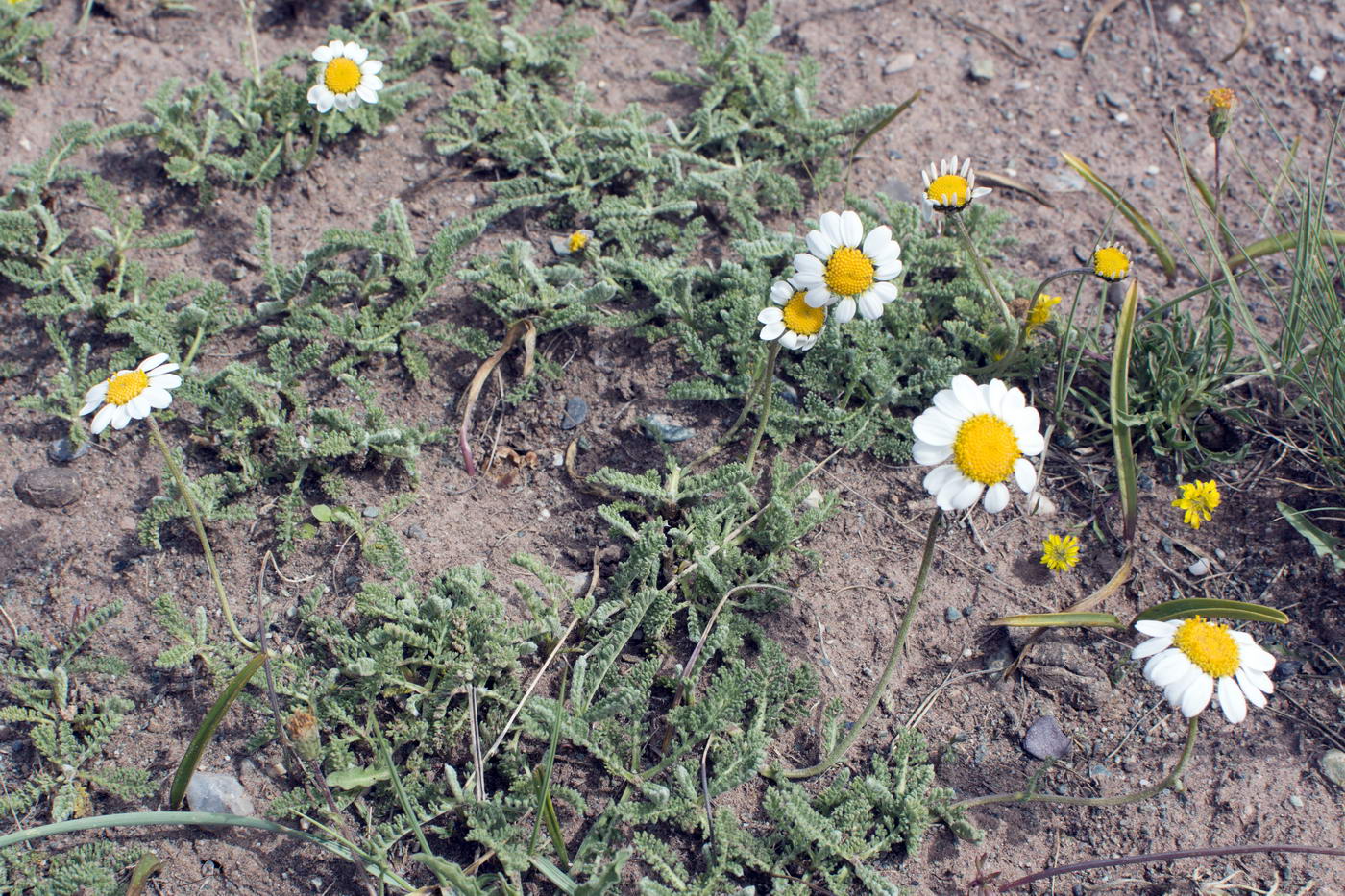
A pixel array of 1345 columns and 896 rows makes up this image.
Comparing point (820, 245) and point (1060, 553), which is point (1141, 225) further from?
point (820, 245)

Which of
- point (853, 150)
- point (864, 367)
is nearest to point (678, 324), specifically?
point (864, 367)

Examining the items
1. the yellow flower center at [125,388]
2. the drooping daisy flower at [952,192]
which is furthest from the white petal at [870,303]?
the yellow flower center at [125,388]

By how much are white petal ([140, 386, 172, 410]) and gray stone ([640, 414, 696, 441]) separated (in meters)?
1.38

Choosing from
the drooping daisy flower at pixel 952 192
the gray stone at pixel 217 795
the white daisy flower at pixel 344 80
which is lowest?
the gray stone at pixel 217 795

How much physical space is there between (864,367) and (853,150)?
3.45ft

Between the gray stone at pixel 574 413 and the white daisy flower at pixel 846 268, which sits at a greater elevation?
the white daisy flower at pixel 846 268

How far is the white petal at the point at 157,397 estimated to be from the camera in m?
2.49

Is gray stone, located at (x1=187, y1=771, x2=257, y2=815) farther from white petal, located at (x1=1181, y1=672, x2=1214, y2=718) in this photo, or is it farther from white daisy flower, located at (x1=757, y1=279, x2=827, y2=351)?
white petal, located at (x1=1181, y1=672, x2=1214, y2=718)

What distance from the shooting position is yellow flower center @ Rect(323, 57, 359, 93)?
11.1ft

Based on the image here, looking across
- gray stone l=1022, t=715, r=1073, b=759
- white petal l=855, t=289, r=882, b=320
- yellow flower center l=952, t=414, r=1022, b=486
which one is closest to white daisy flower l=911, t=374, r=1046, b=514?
yellow flower center l=952, t=414, r=1022, b=486

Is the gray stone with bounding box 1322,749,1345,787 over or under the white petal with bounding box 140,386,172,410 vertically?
under

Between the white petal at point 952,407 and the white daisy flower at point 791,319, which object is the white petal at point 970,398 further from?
the white daisy flower at point 791,319

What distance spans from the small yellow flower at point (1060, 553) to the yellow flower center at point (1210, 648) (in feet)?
1.93

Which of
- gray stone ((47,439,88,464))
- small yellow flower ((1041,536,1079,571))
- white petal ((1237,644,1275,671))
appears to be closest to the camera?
white petal ((1237,644,1275,671))
